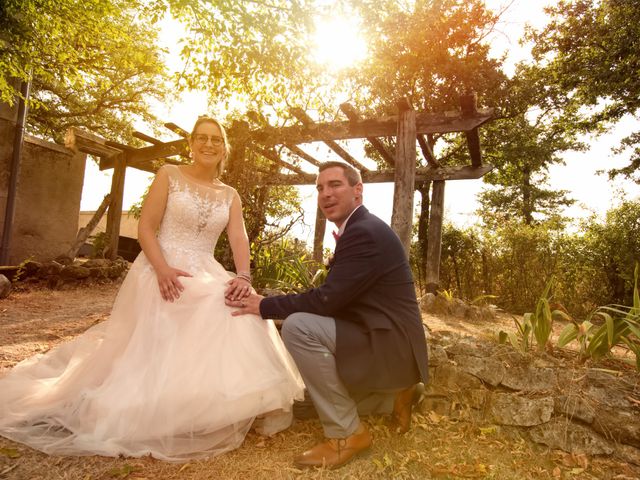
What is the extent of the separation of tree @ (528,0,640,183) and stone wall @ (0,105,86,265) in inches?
534

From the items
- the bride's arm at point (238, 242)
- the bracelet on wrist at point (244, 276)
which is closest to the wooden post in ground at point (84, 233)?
the bride's arm at point (238, 242)

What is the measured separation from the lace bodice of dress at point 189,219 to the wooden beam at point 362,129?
3.29m

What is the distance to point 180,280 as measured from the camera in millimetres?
2805

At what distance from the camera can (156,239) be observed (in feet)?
9.98

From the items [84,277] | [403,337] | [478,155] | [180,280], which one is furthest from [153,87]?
[403,337]

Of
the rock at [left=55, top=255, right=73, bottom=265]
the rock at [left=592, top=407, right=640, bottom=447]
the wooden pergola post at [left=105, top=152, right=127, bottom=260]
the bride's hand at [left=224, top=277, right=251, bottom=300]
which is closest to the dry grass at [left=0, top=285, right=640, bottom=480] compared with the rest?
the rock at [left=592, top=407, right=640, bottom=447]

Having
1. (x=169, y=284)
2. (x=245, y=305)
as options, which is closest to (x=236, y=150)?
(x=169, y=284)

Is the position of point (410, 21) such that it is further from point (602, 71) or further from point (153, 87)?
point (153, 87)

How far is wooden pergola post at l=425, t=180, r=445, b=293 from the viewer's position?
925 cm

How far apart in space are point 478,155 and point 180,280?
Answer: 708 cm

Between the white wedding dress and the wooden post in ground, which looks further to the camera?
the wooden post in ground

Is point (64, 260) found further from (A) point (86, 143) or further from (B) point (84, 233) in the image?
(A) point (86, 143)

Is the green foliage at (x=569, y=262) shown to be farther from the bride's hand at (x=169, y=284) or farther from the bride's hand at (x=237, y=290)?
the bride's hand at (x=169, y=284)

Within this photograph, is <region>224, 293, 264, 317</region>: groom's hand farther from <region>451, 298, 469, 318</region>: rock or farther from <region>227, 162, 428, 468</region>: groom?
<region>451, 298, 469, 318</region>: rock
